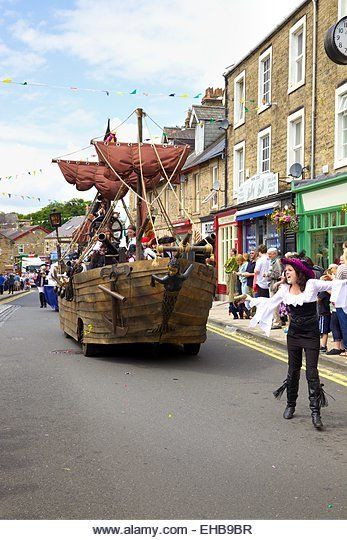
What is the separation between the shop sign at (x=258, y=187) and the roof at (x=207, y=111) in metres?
10.5

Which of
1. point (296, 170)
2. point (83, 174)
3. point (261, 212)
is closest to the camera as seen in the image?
point (83, 174)

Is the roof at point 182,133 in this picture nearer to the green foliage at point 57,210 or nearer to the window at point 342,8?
the window at point 342,8

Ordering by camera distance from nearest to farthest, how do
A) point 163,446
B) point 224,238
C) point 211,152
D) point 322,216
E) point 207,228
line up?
1. point 163,446
2. point 322,216
3. point 224,238
4. point 207,228
5. point 211,152

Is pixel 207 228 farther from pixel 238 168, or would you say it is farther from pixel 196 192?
pixel 238 168

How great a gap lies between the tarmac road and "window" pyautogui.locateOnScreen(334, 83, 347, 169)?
8572 mm

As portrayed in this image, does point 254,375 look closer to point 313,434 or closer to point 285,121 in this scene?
point 313,434

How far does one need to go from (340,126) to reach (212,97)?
61.6 feet

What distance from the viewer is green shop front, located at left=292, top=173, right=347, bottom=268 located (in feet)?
51.9

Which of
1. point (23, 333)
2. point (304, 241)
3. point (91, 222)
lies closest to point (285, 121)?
point (304, 241)

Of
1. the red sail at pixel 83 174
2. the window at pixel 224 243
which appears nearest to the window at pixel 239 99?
the window at pixel 224 243

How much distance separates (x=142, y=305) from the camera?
29.6 feet

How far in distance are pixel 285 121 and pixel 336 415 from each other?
592 inches

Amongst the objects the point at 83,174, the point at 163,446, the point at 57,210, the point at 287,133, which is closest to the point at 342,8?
the point at 287,133

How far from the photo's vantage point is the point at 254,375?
346 inches
